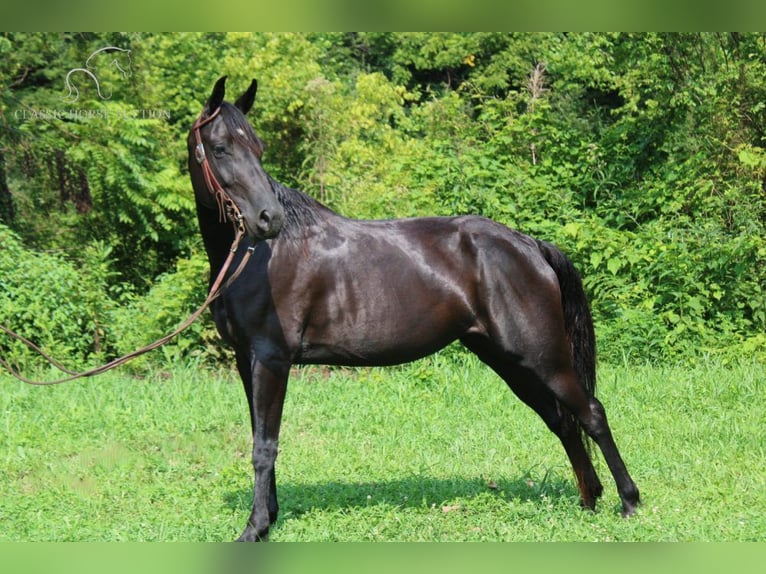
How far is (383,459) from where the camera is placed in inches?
252

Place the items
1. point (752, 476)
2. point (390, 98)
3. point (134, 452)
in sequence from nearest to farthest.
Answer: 1. point (752, 476)
2. point (134, 452)
3. point (390, 98)

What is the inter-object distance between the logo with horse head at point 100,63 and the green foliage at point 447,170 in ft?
0.54

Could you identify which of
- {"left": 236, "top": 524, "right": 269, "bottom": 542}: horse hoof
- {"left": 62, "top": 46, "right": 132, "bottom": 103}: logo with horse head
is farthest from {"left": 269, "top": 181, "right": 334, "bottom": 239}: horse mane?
{"left": 62, "top": 46, "right": 132, "bottom": 103}: logo with horse head

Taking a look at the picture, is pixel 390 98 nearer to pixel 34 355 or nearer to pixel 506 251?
pixel 34 355

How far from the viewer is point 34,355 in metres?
10.0

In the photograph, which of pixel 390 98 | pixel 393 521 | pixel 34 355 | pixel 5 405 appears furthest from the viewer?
pixel 390 98

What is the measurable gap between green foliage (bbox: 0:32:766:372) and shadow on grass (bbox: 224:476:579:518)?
12.6 feet

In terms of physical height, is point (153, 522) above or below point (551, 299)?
below

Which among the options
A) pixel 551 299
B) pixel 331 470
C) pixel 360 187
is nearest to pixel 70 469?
pixel 331 470

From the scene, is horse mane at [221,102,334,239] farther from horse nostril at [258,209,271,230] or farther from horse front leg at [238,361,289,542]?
horse front leg at [238,361,289,542]

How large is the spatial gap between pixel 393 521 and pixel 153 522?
1.38m

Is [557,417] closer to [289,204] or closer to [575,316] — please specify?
[575,316]

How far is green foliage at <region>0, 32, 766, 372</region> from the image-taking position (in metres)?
9.74

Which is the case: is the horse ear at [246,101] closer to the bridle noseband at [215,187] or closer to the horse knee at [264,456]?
the bridle noseband at [215,187]
